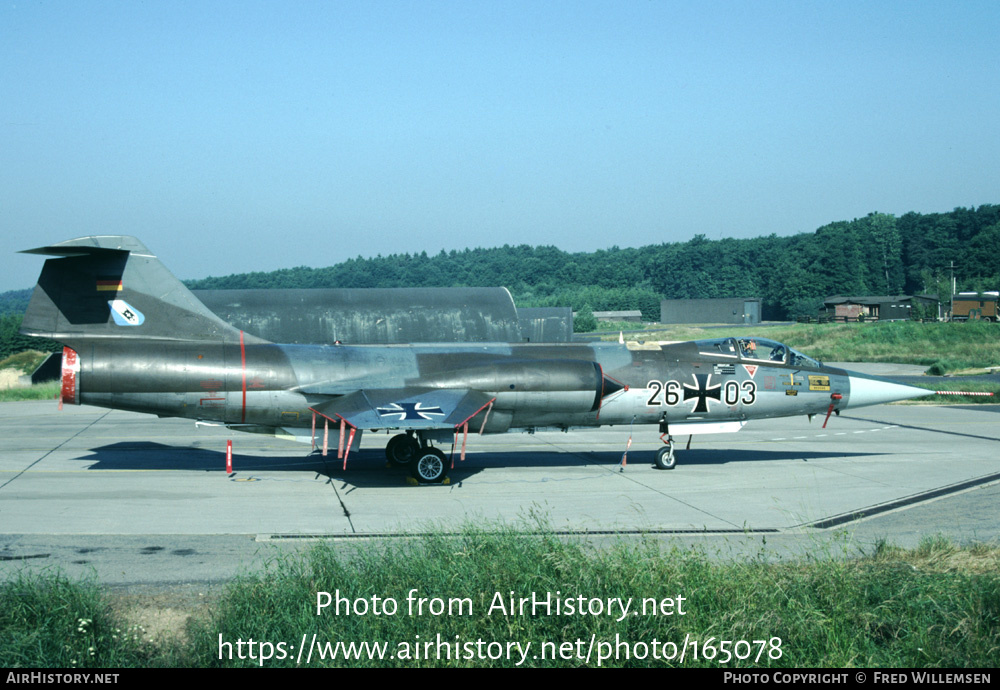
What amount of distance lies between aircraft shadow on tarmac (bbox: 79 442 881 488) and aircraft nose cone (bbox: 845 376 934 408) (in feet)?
5.28

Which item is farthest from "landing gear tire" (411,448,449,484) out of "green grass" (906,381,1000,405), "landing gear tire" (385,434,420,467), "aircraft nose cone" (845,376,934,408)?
"green grass" (906,381,1000,405)

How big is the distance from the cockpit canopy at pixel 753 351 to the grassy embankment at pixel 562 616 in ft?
32.3

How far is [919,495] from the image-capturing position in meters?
14.5

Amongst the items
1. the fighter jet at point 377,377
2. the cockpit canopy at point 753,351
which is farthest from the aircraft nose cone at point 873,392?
the cockpit canopy at point 753,351

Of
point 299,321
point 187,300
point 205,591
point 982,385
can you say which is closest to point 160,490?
Result: point 187,300

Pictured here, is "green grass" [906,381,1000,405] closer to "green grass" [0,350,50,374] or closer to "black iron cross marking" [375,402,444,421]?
"black iron cross marking" [375,402,444,421]

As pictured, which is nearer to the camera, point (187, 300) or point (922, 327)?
point (187, 300)

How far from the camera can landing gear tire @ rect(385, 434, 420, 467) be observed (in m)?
17.0

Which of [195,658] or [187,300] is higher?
[187,300]

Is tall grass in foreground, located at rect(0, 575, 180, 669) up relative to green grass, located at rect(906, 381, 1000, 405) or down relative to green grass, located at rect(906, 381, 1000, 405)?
up

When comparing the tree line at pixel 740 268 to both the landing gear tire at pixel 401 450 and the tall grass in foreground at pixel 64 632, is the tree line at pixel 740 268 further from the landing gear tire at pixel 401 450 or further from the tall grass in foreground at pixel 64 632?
the tall grass in foreground at pixel 64 632

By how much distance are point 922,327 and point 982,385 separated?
3454cm

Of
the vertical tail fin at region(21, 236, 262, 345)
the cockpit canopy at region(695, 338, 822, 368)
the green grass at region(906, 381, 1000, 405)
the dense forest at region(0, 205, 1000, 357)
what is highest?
the dense forest at region(0, 205, 1000, 357)
